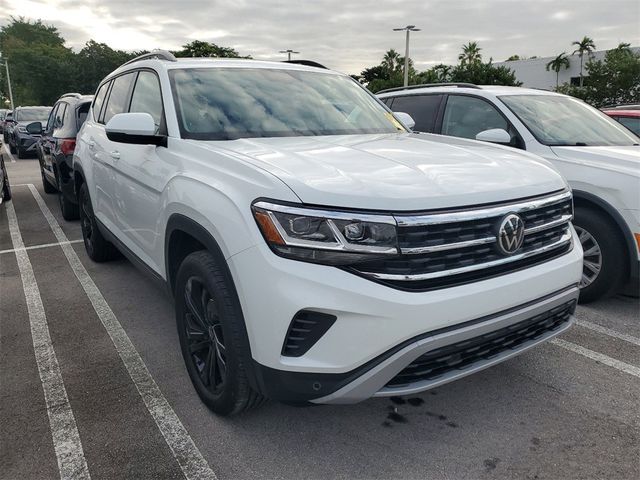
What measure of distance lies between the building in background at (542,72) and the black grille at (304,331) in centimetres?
5036

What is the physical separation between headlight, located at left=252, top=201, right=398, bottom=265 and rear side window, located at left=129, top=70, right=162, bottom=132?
162cm

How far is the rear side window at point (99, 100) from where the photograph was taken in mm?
5155

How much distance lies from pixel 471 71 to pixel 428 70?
8311mm

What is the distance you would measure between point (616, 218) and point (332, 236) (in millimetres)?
2861

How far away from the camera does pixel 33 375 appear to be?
10.4 ft

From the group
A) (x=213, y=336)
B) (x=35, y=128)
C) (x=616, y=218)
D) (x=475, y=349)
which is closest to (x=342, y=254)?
(x=475, y=349)

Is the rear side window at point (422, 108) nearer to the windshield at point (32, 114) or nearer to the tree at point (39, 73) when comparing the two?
the windshield at point (32, 114)

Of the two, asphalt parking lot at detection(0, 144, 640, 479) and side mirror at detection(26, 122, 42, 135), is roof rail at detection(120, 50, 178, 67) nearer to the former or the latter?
asphalt parking lot at detection(0, 144, 640, 479)

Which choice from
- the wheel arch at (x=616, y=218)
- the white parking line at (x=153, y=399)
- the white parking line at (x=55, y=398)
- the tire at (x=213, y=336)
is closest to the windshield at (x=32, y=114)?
the white parking line at (x=55, y=398)

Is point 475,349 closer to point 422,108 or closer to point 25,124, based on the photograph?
point 422,108

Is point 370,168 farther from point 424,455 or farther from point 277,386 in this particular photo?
point 424,455

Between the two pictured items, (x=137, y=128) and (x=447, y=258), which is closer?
(x=447, y=258)

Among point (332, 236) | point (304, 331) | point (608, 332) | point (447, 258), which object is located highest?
point (332, 236)

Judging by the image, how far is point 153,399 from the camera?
290cm
